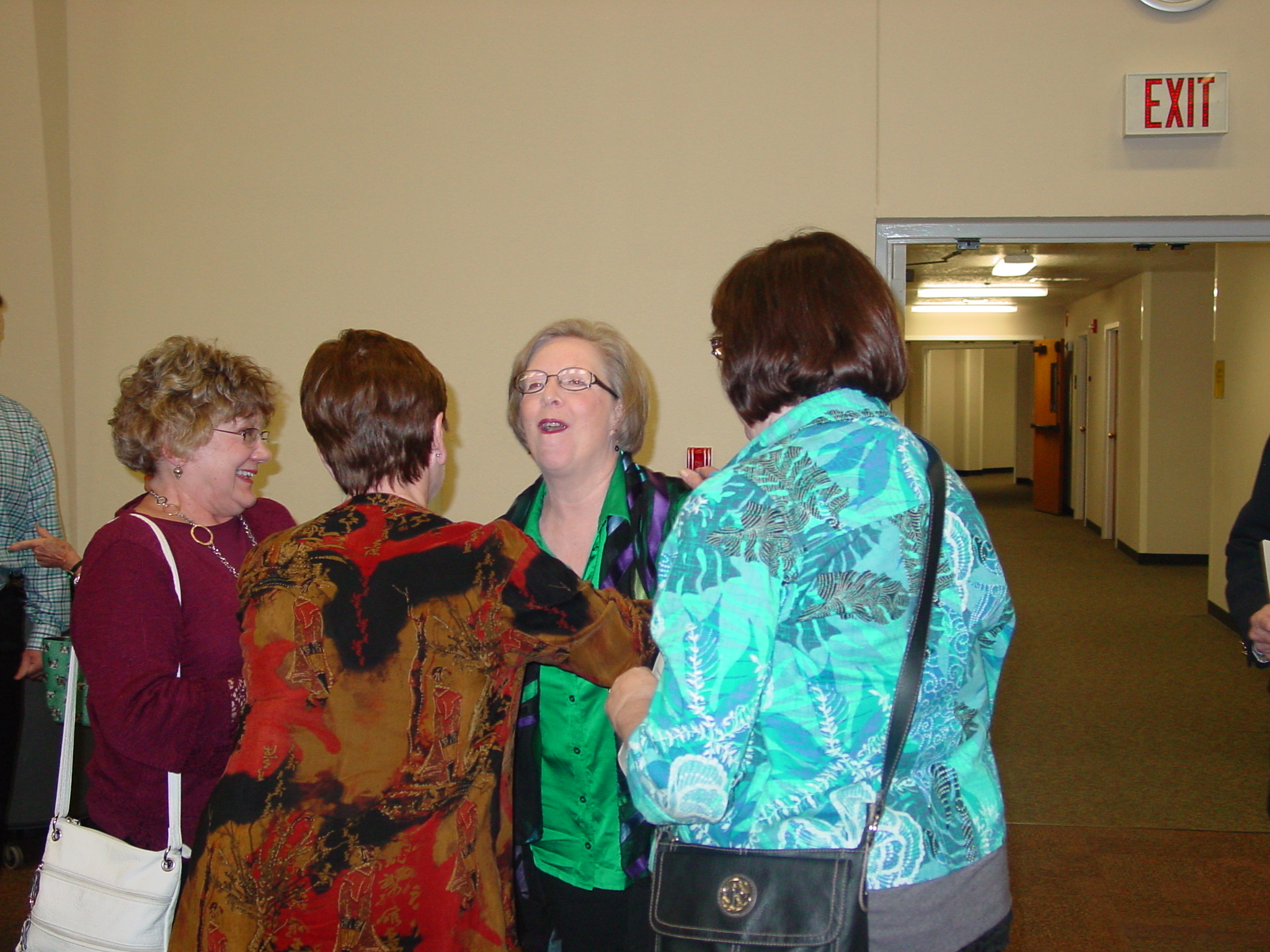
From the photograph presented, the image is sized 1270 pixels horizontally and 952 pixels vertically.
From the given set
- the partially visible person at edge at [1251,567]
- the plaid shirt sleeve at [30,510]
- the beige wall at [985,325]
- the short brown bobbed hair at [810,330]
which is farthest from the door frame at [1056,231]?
the beige wall at [985,325]

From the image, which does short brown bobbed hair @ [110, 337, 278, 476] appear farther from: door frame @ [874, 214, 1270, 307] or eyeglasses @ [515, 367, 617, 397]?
door frame @ [874, 214, 1270, 307]

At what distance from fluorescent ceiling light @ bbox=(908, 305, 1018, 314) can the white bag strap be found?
44.4ft

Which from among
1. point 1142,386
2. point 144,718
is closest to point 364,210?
point 144,718

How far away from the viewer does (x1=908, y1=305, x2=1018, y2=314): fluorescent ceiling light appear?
13930 millimetres

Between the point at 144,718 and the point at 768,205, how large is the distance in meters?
2.33

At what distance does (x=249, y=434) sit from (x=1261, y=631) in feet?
6.80

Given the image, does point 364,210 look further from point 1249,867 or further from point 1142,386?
point 1142,386

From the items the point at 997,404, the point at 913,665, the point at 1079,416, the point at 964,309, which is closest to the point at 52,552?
the point at 913,665

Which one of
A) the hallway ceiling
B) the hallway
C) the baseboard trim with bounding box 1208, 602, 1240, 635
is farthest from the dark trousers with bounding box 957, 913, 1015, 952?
the hallway ceiling

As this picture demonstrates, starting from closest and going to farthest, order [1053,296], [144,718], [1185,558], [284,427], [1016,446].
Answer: [144,718], [284,427], [1185,558], [1053,296], [1016,446]

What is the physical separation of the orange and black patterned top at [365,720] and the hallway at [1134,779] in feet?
7.78

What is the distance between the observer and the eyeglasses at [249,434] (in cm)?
179

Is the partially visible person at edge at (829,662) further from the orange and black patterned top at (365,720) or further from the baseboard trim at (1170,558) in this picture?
the baseboard trim at (1170,558)

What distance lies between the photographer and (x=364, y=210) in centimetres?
312
